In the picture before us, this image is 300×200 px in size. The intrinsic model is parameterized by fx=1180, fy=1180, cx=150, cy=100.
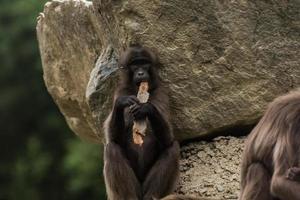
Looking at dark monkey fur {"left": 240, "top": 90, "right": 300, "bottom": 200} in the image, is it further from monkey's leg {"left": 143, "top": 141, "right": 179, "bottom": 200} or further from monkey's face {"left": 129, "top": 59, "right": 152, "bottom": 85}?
monkey's face {"left": 129, "top": 59, "right": 152, "bottom": 85}

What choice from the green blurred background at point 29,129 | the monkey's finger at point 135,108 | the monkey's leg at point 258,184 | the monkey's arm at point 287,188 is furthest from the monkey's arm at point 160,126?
the green blurred background at point 29,129

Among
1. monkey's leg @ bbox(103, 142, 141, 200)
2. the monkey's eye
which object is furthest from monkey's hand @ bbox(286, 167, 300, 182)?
the monkey's eye

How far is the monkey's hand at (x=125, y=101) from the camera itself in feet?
36.3

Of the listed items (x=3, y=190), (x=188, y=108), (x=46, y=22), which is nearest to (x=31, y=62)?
(x=3, y=190)

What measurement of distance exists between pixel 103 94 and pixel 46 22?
1722 mm

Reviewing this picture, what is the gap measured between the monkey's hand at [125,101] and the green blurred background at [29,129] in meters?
18.6

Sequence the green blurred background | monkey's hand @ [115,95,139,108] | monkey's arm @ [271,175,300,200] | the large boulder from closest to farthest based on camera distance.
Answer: monkey's arm @ [271,175,300,200] < monkey's hand @ [115,95,139,108] < the large boulder < the green blurred background

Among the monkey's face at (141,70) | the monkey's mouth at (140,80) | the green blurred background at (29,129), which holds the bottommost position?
the green blurred background at (29,129)

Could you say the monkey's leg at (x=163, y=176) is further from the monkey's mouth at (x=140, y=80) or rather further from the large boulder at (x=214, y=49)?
the monkey's mouth at (x=140, y=80)

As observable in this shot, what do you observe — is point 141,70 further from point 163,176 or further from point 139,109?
point 163,176

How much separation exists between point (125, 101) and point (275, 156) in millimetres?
1970

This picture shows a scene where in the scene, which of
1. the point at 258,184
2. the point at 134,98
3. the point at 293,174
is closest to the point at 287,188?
the point at 293,174

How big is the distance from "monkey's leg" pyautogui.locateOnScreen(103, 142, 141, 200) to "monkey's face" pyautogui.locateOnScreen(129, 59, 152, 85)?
670 mm

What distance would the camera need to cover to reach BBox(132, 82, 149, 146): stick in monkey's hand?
36.9ft
